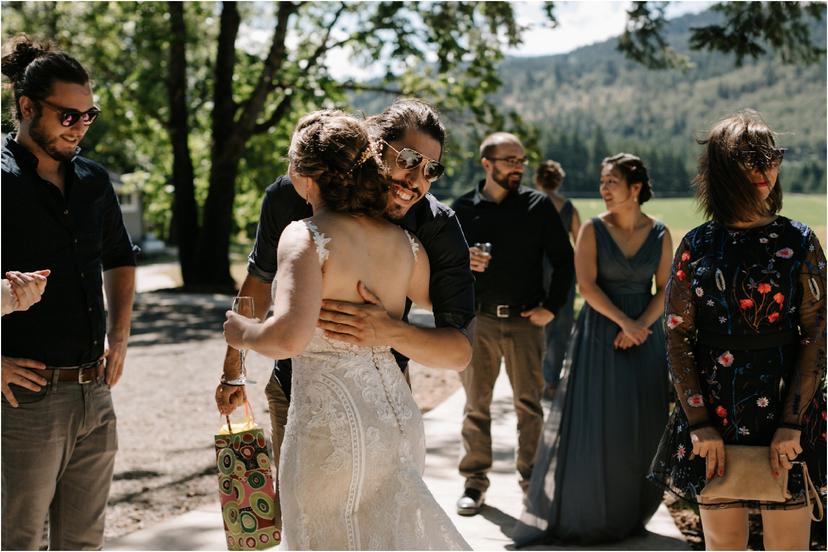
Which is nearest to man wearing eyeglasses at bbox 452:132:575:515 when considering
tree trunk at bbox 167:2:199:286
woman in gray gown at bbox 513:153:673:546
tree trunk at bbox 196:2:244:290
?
woman in gray gown at bbox 513:153:673:546

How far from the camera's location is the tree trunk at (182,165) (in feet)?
72.9

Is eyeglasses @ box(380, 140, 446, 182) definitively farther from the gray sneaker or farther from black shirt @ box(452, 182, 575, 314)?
the gray sneaker

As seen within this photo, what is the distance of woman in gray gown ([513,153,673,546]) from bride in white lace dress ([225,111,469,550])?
2515mm

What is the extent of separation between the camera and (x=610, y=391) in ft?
18.0

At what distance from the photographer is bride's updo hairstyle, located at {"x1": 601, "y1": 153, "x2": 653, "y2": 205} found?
5.71 m

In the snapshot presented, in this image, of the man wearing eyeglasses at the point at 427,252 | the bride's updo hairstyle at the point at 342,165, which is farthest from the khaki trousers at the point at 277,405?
the bride's updo hairstyle at the point at 342,165

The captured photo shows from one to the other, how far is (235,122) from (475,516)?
57.5ft

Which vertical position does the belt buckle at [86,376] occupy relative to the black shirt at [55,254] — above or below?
below

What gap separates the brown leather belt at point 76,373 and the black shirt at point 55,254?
2 cm

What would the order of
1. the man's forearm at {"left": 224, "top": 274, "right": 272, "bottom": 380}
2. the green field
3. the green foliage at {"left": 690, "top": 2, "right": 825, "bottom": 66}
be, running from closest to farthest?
1. the man's forearm at {"left": 224, "top": 274, "right": 272, "bottom": 380}
2. the green field
3. the green foliage at {"left": 690, "top": 2, "right": 825, "bottom": 66}

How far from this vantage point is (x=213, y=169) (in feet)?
71.4

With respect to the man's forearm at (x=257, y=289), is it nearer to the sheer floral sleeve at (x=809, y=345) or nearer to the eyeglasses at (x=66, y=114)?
the eyeglasses at (x=66, y=114)

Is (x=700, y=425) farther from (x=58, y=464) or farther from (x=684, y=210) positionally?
(x=58, y=464)

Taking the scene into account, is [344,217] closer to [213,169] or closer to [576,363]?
[576,363]
